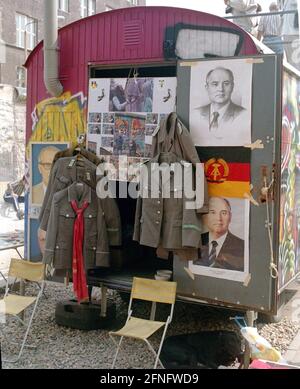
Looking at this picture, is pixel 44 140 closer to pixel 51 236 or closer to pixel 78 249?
pixel 51 236

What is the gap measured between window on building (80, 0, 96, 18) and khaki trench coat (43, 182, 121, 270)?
28442 mm

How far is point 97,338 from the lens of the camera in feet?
17.3

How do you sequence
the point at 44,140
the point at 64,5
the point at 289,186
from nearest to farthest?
1. the point at 289,186
2. the point at 44,140
3. the point at 64,5

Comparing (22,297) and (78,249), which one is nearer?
(78,249)

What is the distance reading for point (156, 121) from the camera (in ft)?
16.4

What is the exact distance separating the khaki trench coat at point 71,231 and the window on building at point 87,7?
28.4m

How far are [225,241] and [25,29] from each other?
26.4 metres

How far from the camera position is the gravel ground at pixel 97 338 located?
15.4ft

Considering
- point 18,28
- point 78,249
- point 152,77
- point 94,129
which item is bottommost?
point 78,249

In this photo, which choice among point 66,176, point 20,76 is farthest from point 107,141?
point 20,76

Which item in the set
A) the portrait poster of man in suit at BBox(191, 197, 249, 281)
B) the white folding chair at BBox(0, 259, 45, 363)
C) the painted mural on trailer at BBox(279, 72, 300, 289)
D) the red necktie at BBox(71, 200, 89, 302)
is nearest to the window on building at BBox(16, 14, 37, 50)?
the white folding chair at BBox(0, 259, 45, 363)

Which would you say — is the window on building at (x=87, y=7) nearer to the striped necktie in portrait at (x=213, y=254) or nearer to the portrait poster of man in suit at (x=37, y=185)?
the portrait poster of man in suit at (x=37, y=185)
